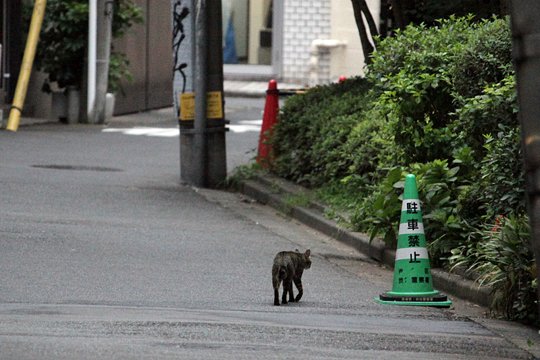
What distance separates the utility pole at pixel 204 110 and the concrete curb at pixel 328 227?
1.98 feet

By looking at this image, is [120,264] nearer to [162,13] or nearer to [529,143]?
[529,143]

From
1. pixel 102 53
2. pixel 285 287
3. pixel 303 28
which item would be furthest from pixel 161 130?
pixel 285 287

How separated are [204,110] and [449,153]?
577 cm

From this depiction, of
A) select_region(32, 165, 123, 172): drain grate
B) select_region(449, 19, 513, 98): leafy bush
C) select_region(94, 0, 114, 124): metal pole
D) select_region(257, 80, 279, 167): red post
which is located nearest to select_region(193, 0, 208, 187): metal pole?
select_region(257, 80, 279, 167): red post

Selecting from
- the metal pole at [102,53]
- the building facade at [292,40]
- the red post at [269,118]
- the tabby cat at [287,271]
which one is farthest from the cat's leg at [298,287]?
the building facade at [292,40]

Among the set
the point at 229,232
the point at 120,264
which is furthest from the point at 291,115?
the point at 120,264

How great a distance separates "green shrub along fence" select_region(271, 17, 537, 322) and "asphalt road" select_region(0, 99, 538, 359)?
1.50 feet

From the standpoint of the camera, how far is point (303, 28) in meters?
40.5

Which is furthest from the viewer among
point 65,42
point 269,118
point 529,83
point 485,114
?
point 65,42

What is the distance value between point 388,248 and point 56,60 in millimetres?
15400

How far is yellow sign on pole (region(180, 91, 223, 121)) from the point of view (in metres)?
17.5

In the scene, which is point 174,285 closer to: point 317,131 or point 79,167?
point 317,131

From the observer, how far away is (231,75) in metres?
41.6

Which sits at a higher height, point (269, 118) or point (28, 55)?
point (28, 55)
